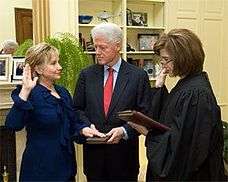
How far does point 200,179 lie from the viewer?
1.69 m

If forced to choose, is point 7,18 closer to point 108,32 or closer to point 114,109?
point 108,32

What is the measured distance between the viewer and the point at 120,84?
213cm

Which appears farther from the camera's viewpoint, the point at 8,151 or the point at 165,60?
the point at 8,151

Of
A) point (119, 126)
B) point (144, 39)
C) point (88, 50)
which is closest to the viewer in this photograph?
point (119, 126)

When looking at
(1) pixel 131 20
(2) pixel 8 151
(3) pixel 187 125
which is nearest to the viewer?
(3) pixel 187 125

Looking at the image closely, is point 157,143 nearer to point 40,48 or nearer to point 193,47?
point 193,47

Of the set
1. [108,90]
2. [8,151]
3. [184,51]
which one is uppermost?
[184,51]

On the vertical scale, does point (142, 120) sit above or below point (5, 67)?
below

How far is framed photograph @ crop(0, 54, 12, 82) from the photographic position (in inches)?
115

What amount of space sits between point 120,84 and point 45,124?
504 millimetres

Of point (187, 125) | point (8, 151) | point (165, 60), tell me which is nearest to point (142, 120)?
point (187, 125)

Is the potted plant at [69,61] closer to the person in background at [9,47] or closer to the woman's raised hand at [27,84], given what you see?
the person in background at [9,47]

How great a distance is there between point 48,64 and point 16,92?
23 centimetres

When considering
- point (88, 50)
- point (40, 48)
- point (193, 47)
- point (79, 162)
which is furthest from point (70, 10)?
point (193, 47)
